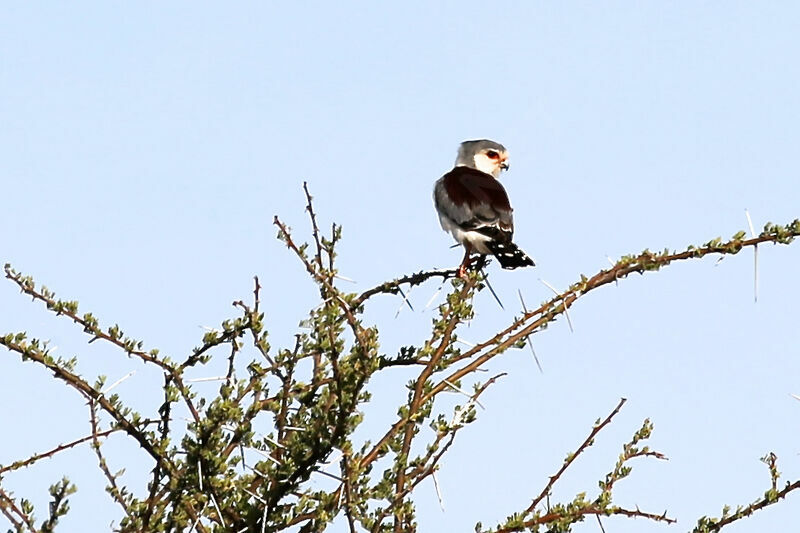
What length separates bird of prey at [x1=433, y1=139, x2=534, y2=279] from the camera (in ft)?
21.6

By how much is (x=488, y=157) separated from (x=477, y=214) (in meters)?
2.28

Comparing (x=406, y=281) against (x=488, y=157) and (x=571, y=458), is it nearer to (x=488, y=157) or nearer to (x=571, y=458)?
(x=571, y=458)

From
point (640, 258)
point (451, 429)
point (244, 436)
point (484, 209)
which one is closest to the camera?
point (244, 436)

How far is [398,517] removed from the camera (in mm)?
3111

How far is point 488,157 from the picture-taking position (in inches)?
364

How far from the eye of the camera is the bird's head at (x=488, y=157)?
924 centimetres

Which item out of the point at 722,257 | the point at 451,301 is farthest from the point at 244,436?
the point at 722,257

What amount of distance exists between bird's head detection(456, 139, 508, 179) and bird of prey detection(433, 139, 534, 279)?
Answer: 2.94 feet

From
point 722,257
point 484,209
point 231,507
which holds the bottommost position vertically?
point 231,507

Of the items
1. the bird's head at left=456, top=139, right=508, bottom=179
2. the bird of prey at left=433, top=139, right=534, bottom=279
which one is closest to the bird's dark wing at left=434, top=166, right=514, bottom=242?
the bird of prey at left=433, top=139, right=534, bottom=279

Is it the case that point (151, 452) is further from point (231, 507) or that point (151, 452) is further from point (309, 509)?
point (309, 509)

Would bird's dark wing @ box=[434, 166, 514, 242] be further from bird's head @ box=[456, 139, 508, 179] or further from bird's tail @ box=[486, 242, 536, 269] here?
bird's head @ box=[456, 139, 508, 179]

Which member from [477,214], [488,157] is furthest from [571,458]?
[488,157]

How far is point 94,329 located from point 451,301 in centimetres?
124
